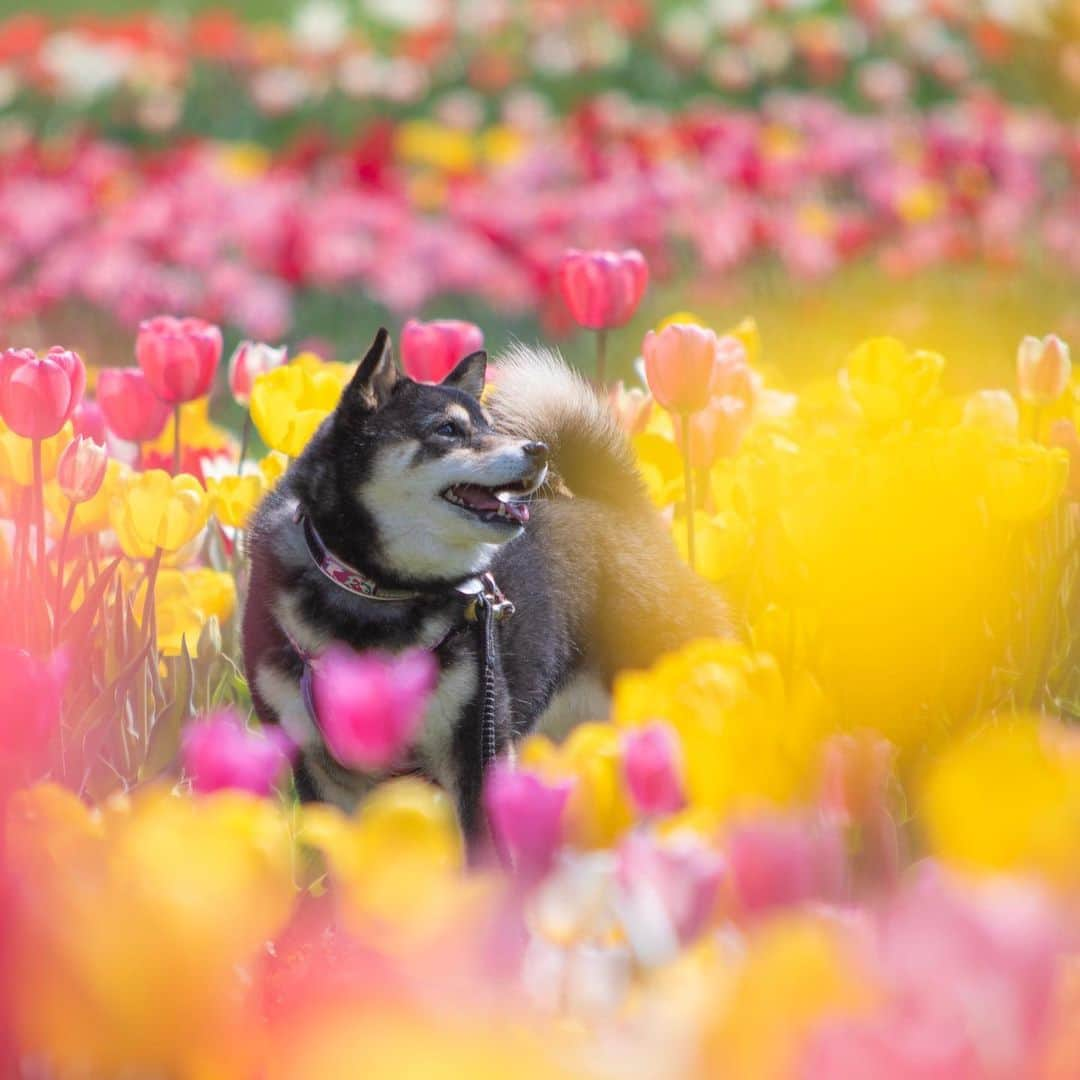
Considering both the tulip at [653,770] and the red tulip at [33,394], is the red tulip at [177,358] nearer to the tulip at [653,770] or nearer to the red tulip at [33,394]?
the red tulip at [33,394]

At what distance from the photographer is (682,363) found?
2.55m

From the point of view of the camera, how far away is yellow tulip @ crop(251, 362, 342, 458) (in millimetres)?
2801

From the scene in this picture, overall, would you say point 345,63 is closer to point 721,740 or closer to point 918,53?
point 918,53

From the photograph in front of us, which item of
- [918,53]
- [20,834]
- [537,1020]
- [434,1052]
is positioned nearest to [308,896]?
[20,834]

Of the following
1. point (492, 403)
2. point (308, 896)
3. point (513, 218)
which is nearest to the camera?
point (308, 896)

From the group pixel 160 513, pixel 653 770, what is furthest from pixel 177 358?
pixel 653 770

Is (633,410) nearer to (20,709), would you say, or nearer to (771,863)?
(20,709)

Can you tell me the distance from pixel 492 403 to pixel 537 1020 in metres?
2.34

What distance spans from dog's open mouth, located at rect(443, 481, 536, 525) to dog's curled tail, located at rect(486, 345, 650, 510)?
9.5 inches

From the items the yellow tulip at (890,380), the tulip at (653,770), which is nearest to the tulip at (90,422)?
the yellow tulip at (890,380)

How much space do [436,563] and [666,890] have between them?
1.77 metres

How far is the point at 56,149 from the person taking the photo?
714 cm

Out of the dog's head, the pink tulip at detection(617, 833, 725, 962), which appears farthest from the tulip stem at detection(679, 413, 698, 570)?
the pink tulip at detection(617, 833, 725, 962)

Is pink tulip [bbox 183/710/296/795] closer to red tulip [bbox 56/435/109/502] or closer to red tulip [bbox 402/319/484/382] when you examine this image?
red tulip [bbox 56/435/109/502]
